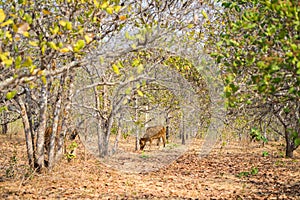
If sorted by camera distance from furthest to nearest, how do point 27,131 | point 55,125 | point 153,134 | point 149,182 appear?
point 153,134 < point 149,182 < point 55,125 < point 27,131

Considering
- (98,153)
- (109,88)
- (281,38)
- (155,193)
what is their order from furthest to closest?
1. (109,88)
2. (98,153)
3. (155,193)
4. (281,38)

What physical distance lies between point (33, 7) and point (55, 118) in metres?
3.62

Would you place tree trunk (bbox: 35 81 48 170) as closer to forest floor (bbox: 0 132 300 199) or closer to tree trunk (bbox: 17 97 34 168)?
tree trunk (bbox: 17 97 34 168)

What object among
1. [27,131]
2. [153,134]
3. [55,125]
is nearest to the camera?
[27,131]

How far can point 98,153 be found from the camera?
12.1m

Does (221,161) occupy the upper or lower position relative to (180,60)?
lower

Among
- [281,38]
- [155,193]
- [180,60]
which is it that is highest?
[180,60]

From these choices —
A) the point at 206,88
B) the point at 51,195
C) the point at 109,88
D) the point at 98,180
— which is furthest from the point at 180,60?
the point at 51,195

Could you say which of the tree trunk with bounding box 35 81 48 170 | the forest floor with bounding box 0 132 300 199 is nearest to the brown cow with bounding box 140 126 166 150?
the forest floor with bounding box 0 132 300 199

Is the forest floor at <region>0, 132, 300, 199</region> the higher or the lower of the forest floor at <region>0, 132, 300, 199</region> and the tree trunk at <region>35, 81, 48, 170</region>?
the lower

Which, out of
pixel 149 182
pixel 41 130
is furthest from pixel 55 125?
pixel 149 182

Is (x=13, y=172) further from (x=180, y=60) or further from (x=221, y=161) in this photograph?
(x=221, y=161)

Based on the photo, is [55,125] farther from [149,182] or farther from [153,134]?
[153,134]

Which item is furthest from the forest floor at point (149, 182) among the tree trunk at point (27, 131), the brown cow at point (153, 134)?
the brown cow at point (153, 134)
